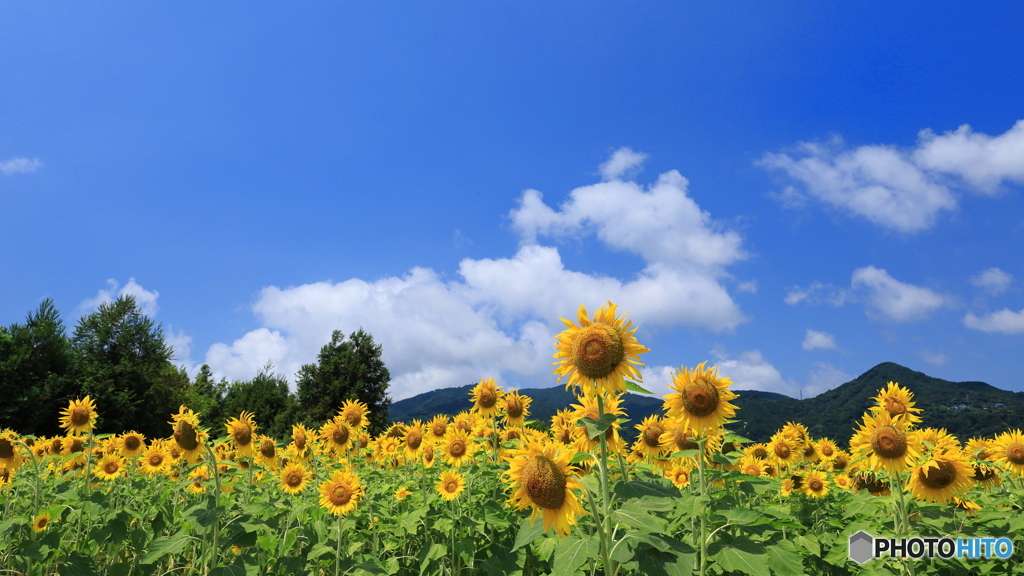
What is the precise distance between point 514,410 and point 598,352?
4.05 m

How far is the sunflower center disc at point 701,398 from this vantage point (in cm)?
455

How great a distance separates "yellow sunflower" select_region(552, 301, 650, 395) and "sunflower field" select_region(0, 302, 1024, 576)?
0.01 metres

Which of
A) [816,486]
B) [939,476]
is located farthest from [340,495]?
[816,486]

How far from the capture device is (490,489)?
23.6ft

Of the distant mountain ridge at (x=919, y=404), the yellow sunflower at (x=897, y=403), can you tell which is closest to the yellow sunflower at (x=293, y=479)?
the yellow sunflower at (x=897, y=403)

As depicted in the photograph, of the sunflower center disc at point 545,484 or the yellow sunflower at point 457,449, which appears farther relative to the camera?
the yellow sunflower at point 457,449

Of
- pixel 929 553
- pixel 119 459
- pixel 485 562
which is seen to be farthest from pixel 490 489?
pixel 119 459

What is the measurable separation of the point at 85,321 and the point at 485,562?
4692 cm

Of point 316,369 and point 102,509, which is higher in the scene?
point 316,369

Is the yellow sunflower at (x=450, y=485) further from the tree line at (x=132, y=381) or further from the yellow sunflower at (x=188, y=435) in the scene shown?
the tree line at (x=132, y=381)

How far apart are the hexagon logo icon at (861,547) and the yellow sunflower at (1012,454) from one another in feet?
11.5

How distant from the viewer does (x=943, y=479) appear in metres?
5.24

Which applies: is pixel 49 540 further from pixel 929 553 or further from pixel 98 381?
pixel 98 381

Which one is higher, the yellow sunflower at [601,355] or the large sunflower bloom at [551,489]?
the yellow sunflower at [601,355]
